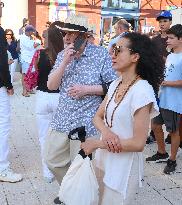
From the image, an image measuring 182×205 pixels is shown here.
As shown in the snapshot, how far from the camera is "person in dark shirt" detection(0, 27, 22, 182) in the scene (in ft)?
12.9

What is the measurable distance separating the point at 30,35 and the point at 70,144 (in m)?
7.07

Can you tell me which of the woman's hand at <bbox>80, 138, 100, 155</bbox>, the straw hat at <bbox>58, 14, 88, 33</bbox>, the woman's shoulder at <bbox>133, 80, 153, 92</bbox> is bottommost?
the woman's hand at <bbox>80, 138, 100, 155</bbox>

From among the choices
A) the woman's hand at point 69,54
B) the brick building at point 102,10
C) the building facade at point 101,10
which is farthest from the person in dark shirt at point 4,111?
the brick building at point 102,10

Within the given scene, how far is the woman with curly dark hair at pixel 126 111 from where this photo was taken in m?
2.25

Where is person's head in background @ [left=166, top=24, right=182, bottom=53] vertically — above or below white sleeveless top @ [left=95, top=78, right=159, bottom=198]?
above

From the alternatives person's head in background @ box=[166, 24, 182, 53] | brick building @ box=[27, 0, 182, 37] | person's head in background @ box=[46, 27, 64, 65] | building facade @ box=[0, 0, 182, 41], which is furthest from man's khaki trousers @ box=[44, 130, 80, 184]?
brick building @ box=[27, 0, 182, 37]

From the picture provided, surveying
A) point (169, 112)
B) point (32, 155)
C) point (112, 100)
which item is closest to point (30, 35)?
point (32, 155)

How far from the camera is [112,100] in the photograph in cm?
240

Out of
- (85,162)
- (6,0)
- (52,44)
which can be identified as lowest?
(85,162)

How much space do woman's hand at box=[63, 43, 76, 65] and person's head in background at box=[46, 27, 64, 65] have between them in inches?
30.6

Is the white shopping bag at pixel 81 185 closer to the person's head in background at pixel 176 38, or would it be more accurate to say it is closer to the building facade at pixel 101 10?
the person's head in background at pixel 176 38

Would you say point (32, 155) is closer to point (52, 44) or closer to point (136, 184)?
point (52, 44)

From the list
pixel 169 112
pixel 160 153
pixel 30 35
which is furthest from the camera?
pixel 30 35

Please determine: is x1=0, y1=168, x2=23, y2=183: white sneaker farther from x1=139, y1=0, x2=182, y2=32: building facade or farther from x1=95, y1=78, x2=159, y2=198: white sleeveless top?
x1=139, y1=0, x2=182, y2=32: building facade
